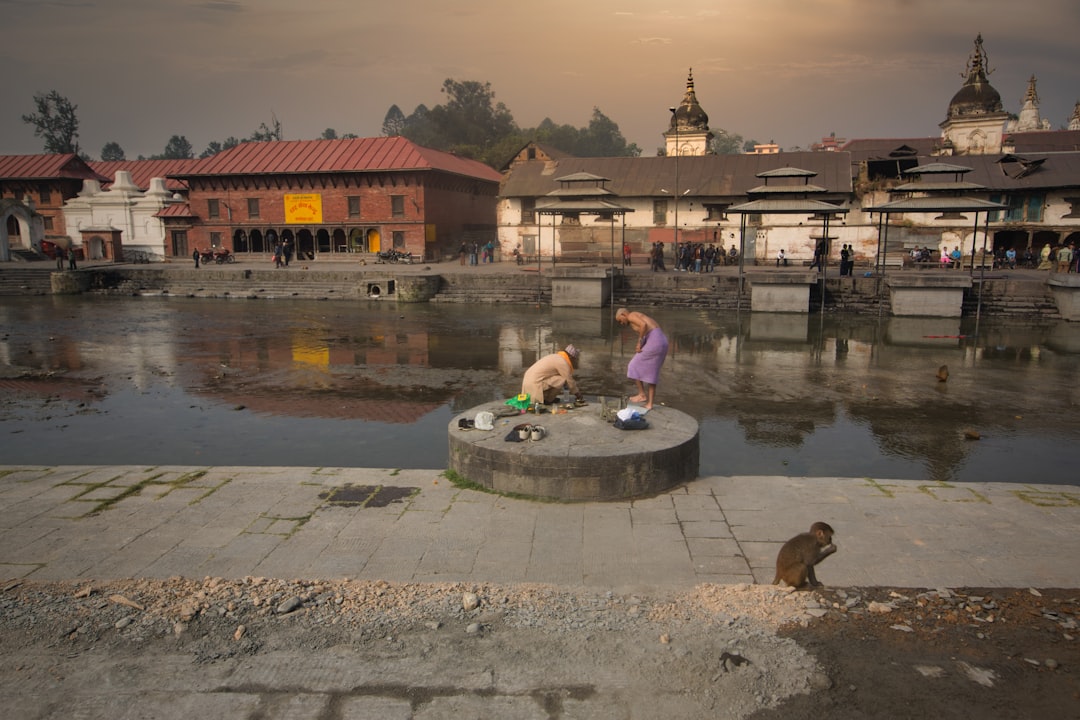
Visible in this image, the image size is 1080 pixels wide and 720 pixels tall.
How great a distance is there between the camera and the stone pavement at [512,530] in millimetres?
5691

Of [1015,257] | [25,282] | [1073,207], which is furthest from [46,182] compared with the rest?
[1073,207]

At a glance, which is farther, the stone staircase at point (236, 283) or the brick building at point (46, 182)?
the brick building at point (46, 182)

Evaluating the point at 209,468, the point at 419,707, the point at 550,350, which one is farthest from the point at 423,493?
the point at 550,350

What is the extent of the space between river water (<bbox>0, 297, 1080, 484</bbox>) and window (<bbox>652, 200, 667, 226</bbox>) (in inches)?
543

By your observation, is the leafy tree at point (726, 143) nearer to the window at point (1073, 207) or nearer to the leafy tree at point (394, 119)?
the leafy tree at point (394, 119)

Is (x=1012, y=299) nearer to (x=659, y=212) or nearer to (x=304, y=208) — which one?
(x=659, y=212)

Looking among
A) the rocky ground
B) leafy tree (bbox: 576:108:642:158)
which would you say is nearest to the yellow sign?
the rocky ground

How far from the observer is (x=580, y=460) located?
6.95 m

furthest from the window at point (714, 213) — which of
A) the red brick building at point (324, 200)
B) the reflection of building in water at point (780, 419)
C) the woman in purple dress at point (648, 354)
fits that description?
the woman in purple dress at point (648, 354)

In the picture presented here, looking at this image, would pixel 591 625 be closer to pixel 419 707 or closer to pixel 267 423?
pixel 419 707

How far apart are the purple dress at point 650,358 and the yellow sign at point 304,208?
115ft

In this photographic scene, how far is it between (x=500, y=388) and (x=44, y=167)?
48.5 m

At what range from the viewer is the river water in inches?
377

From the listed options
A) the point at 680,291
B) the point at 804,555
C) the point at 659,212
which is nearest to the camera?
the point at 804,555
